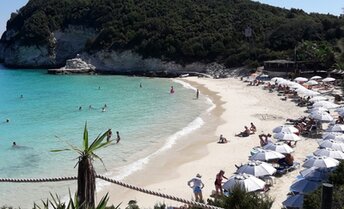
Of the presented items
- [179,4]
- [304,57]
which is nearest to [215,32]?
[179,4]

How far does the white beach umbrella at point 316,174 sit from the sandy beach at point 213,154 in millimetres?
1391

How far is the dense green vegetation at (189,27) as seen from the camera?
2788 inches

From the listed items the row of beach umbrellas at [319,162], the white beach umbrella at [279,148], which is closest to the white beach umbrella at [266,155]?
the white beach umbrella at [279,148]

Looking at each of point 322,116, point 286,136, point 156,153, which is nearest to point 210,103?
point 322,116

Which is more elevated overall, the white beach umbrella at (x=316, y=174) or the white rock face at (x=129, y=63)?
the white rock face at (x=129, y=63)

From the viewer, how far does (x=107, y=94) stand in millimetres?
52594

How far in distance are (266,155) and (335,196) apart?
8.70 meters

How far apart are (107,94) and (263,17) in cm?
4734

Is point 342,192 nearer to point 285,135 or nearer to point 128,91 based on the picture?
point 285,135

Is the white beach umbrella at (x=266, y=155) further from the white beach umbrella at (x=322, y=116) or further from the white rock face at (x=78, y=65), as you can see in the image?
the white rock face at (x=78, y=65)

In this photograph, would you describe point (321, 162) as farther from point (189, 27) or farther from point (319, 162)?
point (189, 27)

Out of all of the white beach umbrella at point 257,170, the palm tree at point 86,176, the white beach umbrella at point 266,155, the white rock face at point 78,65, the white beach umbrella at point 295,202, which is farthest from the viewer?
the white rock face at point 78,65

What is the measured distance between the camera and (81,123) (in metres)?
34.0

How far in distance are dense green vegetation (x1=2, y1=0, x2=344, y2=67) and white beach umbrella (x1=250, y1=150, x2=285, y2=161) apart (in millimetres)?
40558
